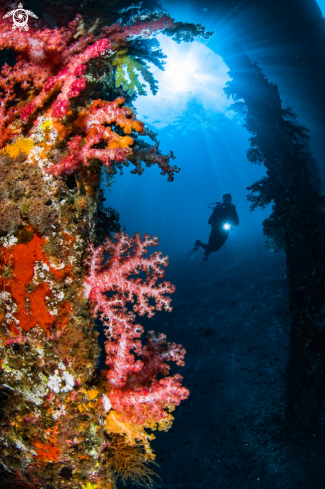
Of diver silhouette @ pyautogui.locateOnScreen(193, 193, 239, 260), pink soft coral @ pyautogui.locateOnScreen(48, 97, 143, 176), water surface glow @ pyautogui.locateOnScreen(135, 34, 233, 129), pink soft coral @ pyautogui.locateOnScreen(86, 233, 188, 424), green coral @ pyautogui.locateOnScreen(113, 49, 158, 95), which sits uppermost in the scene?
water surface glow @ pyautogui.locateOnScreen(135, 34, 233, 129)

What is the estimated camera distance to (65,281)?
1.67 meters

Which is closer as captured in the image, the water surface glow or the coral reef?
the coral reef

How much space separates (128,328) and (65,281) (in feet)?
2.11

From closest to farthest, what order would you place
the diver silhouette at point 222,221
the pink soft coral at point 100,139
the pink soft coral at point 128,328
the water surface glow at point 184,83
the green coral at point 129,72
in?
the pink soft coral at point 100,139 → the pink soft coral at point 128,328 → the green coral at point 129,72 → the diver silhouette at point 222,221 → the water surface glow at point 184,83

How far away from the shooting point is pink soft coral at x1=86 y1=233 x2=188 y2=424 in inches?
70.9

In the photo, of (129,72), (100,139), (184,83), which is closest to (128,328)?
(100,139)

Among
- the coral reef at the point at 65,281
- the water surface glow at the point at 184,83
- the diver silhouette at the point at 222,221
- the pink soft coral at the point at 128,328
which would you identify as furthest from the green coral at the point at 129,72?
the water surface glow at the point at 184,83

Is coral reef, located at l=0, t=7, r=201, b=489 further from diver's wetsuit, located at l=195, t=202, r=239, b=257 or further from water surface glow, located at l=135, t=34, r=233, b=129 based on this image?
water surface glow, located at l=135, t=34, r=233, b=129

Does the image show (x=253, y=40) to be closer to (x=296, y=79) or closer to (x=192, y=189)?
(x=296, y=79)

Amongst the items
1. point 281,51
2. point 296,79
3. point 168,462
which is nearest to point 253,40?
point 281,51

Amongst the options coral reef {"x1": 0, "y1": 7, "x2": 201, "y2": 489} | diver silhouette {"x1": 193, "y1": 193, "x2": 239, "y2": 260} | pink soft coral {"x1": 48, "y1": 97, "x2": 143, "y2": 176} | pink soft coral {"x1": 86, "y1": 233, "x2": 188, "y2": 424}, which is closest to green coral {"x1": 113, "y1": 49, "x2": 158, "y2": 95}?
coral reef {"x1": 0, "y1": 7, "x2": 201, "y2": 489}

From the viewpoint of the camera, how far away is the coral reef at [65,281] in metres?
1.63

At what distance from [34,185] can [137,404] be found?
1868mm

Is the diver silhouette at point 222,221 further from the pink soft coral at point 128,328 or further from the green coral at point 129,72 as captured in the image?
the pink soft coral at point 128,328
